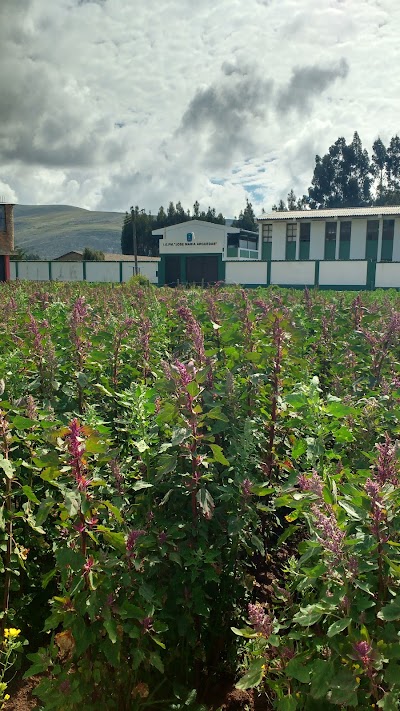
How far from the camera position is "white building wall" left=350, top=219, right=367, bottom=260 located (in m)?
42.2

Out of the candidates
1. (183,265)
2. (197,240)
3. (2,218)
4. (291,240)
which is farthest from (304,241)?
(2,218)

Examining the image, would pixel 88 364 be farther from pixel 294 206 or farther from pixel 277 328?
pixel 294 206

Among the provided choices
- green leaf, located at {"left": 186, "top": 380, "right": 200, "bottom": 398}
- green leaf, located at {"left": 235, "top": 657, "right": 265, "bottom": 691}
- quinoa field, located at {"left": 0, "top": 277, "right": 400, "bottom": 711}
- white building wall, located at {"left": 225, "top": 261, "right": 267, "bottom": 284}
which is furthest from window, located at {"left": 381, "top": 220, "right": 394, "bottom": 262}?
green leaf, located at {"left": 235, "top": 657, "right": 265, "bottom": 691}

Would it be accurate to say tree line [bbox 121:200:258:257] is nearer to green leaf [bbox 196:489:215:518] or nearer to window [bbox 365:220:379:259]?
window [bbox 365:220:379:259]

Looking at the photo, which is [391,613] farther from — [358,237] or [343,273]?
[358,237]

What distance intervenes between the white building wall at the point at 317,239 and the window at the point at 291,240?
4.02 feet

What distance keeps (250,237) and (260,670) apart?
5255cm

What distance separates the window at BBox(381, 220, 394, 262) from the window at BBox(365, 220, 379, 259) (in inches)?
17.9

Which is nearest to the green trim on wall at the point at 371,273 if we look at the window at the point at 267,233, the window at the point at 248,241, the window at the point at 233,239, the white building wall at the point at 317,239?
the white building wall at the point at 317,239

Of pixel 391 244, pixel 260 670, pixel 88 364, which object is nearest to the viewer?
pixel 260 670

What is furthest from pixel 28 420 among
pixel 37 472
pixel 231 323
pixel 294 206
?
pixel 294 206

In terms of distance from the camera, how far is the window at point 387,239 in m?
41.5

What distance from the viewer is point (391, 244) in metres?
41.7

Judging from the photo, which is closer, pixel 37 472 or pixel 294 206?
pixel 37 472
